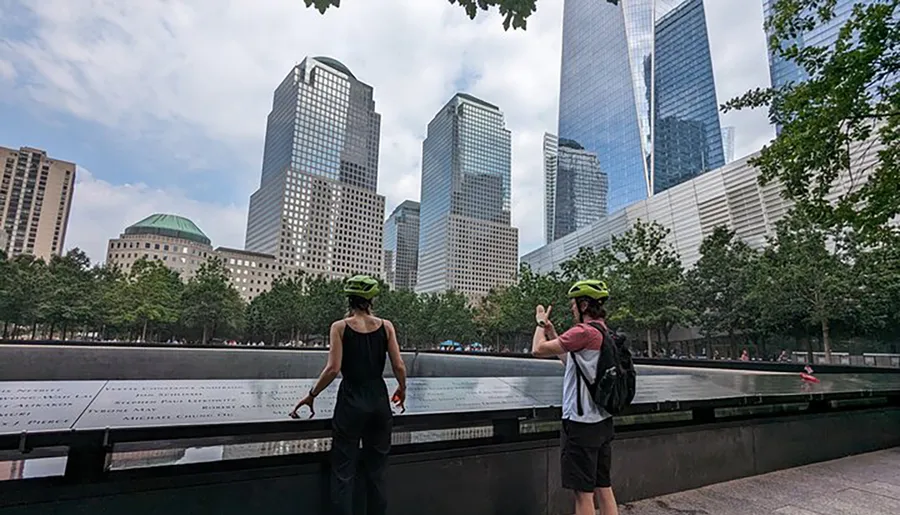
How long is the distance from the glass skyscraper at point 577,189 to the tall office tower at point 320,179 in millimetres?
49863

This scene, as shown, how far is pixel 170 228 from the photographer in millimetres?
111188

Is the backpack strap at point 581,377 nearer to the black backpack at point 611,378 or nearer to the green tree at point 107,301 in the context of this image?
the black backpack at point 611,378

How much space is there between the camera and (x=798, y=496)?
4.19 metres

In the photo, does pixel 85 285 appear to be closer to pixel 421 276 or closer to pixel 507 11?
pixel 507 11

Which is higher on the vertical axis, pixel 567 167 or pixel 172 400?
pixel 567 167

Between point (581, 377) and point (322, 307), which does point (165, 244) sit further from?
point (581, 377)

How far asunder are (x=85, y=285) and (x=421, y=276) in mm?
123006

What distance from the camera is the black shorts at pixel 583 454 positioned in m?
2.78

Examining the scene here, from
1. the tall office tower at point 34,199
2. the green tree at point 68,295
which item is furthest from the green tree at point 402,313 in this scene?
the tall office tower at point 34,199

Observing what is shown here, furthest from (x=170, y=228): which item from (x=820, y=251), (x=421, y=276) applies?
(x=820, y=251)

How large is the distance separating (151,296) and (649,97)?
83.1m

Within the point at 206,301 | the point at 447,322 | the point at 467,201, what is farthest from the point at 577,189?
the point at 206,301

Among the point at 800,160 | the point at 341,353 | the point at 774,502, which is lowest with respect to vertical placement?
the point at 774,502

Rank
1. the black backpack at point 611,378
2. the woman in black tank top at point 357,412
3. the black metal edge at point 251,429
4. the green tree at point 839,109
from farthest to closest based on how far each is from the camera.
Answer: the green tree at point 839,109 → the black backpack at point 611,378 → the woman in black tank top at point 357,412 → the black metal edge at point 251,429
